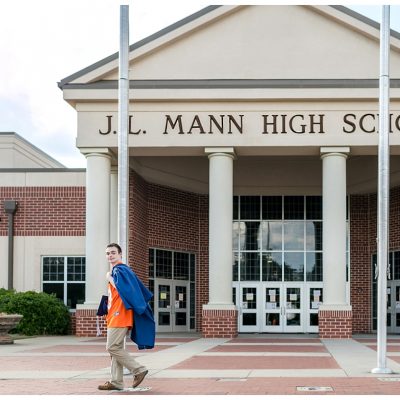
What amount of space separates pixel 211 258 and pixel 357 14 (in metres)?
9.01

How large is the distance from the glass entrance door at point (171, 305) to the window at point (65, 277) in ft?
10.6

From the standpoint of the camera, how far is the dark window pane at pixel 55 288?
3003cm

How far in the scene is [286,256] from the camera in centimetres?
3350

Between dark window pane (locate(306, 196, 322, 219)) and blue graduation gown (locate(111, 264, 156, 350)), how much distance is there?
23.1 m

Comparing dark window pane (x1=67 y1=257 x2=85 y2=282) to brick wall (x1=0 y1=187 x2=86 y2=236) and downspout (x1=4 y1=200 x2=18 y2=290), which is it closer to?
brick wall (x1=0 y1=187 x2=86 y2=236)

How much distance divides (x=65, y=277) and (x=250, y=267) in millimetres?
7693

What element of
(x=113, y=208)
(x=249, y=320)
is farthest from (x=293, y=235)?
(x=113, y=208)

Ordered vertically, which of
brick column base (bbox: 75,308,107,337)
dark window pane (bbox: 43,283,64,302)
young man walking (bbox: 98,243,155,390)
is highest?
young man walking (bbox: 98,243,155,390)

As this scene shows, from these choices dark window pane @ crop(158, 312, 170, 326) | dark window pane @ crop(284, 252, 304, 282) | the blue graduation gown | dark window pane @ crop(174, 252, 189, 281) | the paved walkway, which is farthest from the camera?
dark window pane @ crop(284, 252, 304, 282)

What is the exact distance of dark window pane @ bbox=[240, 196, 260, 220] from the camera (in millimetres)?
33844

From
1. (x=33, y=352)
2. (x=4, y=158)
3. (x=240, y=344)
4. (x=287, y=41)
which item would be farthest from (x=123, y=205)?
(x=4, y=158)

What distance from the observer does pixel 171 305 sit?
3278 cm

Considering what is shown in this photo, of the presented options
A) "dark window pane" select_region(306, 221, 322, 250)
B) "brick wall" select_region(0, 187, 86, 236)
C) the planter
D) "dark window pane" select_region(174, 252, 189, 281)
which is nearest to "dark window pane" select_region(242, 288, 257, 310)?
"dark window pane" select_region(174, 252, 189, 281)

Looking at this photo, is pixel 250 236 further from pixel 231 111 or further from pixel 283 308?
pixel 231 111
